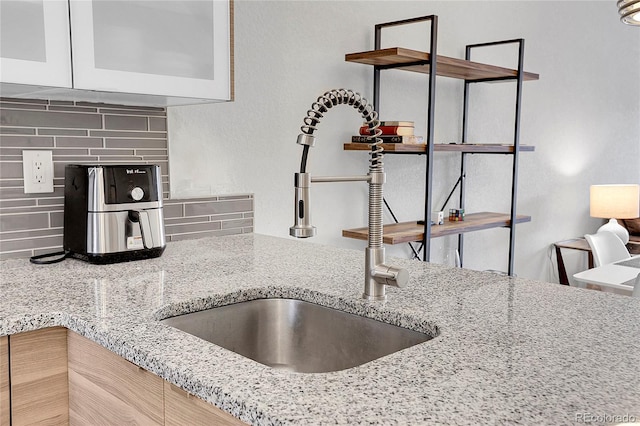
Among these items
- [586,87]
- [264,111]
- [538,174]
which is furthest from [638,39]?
[264,111]

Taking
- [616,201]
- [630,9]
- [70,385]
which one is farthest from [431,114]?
[616,201]

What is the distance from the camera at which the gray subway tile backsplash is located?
1719 millimetres

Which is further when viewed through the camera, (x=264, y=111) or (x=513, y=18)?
(x=513, y=18)

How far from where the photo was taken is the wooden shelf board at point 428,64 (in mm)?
2606

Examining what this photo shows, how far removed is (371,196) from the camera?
1292 millimetres

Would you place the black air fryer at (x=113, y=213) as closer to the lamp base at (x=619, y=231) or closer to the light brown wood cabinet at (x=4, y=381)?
the light brown wood cabinet at (x=4, y=381)

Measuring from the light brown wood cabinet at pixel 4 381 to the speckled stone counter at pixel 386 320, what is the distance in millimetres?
48

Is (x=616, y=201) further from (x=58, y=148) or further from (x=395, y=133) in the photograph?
(x=58, y=148)

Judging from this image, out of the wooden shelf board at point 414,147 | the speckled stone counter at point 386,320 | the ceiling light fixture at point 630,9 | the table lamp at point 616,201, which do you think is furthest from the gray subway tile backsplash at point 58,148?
the table lamp at point 616,201

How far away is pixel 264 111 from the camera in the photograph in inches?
95.6

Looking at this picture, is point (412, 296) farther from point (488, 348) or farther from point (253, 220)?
point (253, 220)

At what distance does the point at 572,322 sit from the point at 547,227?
141 inches

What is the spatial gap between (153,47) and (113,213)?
0.47 m

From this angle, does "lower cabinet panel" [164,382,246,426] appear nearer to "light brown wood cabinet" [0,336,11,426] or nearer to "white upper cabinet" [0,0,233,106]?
"light brown wood cabinet" [0,336,11,426]
